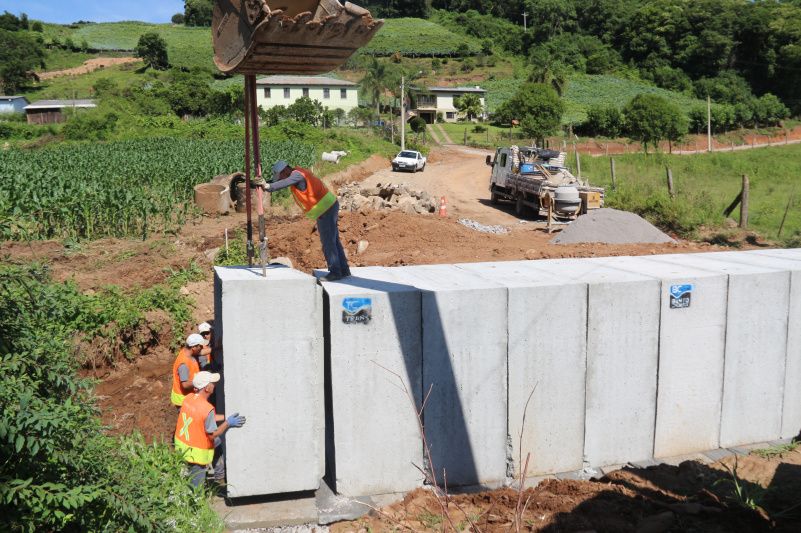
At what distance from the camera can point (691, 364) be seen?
299 inches

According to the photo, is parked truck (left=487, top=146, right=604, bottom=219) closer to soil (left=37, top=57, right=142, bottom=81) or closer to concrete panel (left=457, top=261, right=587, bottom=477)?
concrete panel (left=457, top=261, right=587, bottom=477)

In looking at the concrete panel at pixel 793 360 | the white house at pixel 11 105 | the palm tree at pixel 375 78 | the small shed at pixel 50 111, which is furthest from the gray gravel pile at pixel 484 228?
the white house at pixel 11 105

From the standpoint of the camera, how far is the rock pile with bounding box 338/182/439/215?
860 inches

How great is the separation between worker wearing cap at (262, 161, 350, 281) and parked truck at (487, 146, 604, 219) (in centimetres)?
1345

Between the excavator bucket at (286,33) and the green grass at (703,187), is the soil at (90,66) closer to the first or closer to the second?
the green grass at (703,187)

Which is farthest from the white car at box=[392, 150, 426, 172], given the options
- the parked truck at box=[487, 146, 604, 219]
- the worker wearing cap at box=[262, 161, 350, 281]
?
the worker wearing cap at box=[262, 161, 350, 281]

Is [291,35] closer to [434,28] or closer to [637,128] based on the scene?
[637,128]

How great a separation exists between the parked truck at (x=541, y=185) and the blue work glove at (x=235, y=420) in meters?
14.8

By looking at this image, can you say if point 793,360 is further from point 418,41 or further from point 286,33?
point 418,41

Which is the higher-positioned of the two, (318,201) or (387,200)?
(318,201)

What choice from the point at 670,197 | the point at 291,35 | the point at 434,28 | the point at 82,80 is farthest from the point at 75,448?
the point at 434,28

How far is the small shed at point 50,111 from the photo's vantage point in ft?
216

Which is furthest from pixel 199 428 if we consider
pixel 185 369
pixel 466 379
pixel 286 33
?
pixel 286 33

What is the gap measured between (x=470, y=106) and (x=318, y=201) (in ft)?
246
